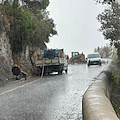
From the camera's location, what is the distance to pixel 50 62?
77.8 ft

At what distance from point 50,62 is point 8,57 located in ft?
12.3

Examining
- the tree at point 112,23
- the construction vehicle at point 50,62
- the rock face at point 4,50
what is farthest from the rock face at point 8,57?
the tree at point 112,23

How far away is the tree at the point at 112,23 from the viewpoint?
95.0ft

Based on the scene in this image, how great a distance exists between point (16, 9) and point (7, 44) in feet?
15.4

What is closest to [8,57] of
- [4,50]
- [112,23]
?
[4,50]

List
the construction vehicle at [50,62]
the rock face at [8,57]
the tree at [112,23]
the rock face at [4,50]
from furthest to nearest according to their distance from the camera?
the tree at [112,23]
the construction vehicle at [50,62]
the rock face at [8,57]
the rock face at [4,50]

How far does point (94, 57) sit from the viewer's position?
3912cm

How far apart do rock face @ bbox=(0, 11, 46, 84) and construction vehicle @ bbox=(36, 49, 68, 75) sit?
2019 mm

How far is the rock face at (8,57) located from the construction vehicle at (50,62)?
6.62 feet

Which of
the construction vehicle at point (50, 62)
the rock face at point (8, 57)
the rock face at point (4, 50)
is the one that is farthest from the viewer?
the construction vehicle at point (50, 62)

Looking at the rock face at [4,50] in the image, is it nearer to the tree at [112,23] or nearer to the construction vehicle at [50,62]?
the construction vehicle at [50,62]

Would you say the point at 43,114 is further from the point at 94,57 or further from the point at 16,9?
the point at 94,57

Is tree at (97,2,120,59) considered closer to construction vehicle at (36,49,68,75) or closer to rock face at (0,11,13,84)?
construction vehicle at (36,49,68,75)

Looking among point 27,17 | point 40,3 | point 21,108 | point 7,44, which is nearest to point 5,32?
point 7,44
